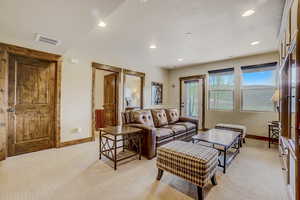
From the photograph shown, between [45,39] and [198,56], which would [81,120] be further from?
[198,56]

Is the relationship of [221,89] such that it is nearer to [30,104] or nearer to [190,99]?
[190,99]

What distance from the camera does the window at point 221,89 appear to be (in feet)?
16.1

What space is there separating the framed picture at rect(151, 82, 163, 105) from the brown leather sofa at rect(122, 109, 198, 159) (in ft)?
5.37

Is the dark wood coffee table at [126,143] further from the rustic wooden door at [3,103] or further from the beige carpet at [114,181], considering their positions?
the rustic wooden door at [3,103]

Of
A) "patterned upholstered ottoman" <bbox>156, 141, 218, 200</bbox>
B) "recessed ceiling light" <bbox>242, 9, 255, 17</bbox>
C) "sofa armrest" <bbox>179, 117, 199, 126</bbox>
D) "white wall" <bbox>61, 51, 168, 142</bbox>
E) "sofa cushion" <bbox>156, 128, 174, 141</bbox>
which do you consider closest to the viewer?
"patterned upholstered ottoman" <bbox>156, 141, 218, 200</bbox>

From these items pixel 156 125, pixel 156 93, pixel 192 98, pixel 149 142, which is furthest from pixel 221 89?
pixel 149 142

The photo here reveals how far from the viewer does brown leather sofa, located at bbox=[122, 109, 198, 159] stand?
280 centimetres

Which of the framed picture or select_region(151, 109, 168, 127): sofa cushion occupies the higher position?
the framed picture

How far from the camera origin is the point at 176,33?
300 centimetres

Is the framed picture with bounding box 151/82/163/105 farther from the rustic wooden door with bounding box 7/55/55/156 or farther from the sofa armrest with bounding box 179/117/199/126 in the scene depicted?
the rustic wooden door with bounding box 7/55/55/156

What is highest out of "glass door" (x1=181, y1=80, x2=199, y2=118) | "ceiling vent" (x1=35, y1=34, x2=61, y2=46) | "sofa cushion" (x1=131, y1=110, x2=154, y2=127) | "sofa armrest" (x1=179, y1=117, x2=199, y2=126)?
"ceiling vent" (x1=35, y1=34, x2=61, y2=46)

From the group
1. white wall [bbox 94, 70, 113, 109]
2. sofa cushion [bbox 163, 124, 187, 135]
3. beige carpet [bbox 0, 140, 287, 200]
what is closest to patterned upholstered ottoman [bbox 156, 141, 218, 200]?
beige carpet [bbox 0, 140, 287, 200]

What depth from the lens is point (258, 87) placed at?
14.5 feet

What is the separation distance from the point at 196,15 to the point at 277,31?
1.94 m
